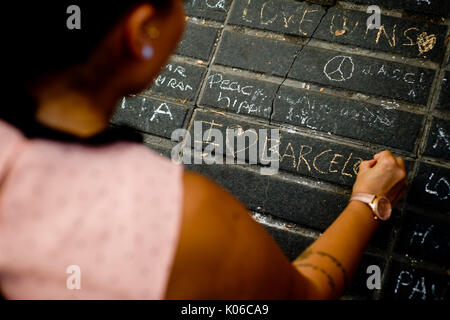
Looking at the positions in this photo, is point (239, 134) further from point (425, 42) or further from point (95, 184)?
point (95, 184)

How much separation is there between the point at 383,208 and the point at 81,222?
126 cm

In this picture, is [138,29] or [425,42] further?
[425,42]

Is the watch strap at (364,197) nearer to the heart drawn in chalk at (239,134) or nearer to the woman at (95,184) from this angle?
the heart drawn in chalk at (239,134)

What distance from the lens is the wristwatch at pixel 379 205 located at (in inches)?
59.8

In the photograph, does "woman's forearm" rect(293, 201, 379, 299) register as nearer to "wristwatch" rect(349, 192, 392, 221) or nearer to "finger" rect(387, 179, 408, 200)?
"wristwatch" rect(349, 192, 392, 221)

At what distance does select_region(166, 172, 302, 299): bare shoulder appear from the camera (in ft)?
2.64

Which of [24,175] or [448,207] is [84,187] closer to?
[24,175]

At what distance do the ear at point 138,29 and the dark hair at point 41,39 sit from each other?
0.01 m

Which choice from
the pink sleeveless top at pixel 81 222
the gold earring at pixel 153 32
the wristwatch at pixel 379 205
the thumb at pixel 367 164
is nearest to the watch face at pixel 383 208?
the wristwatch at pixel 379 205

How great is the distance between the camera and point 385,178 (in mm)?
1591

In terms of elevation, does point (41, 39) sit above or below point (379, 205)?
above

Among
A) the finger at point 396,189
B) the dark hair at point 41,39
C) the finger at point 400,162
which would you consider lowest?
the finger at point 396,189

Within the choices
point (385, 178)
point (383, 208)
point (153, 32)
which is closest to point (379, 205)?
point (383, 208)

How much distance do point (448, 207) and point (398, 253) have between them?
32 cm
